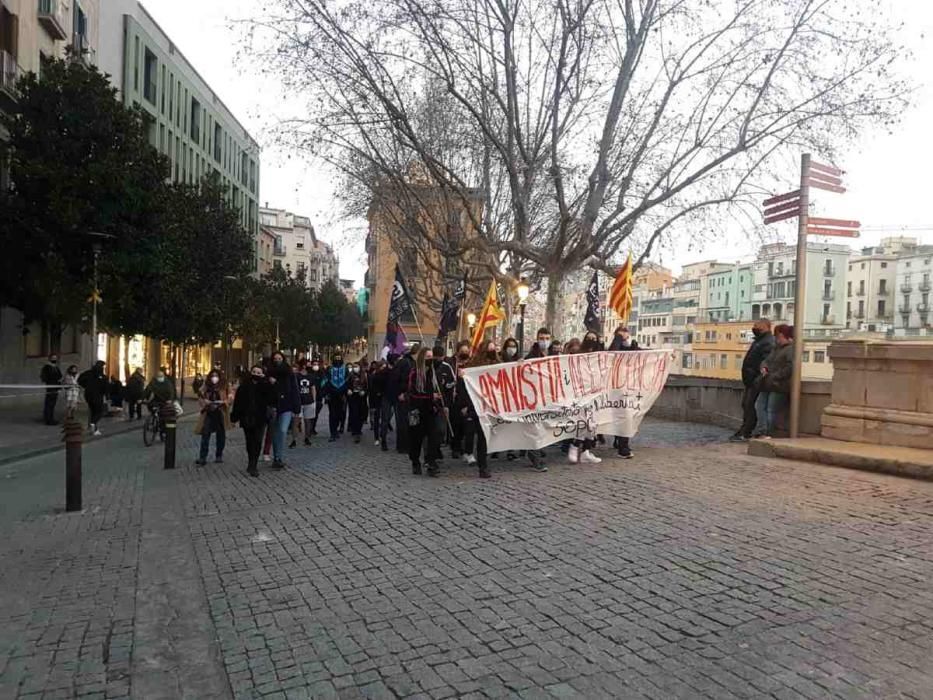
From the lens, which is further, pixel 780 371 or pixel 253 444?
pixel 780 371

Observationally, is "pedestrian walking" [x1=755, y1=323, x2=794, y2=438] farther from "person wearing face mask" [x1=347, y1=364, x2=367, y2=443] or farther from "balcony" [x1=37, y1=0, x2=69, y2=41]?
"balcony" [x1=37, y1=0, x2=69, y2=41]

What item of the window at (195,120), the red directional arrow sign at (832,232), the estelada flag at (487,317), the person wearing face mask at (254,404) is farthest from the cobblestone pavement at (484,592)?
the window at (195,120)

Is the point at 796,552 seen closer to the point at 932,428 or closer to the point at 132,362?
the point at 932,428

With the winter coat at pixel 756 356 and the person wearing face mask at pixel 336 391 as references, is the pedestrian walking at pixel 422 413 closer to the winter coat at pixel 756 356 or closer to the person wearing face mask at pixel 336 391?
the person wearing face mask at pixel 336 391

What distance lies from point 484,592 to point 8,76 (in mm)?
22939

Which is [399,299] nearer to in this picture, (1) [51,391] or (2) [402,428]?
(2) [402,428]

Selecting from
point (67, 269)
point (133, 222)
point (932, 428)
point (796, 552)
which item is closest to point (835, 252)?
point (932, 428)

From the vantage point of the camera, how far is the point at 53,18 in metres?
23.4

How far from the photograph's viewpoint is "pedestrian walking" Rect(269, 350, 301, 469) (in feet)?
32.8

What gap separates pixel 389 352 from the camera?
13984 mm

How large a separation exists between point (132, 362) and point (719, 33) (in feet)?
103

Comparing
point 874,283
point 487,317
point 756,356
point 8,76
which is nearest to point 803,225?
point 756,356

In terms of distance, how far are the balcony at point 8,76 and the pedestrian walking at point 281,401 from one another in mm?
15648

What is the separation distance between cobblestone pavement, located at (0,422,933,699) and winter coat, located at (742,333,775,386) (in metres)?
3.00
